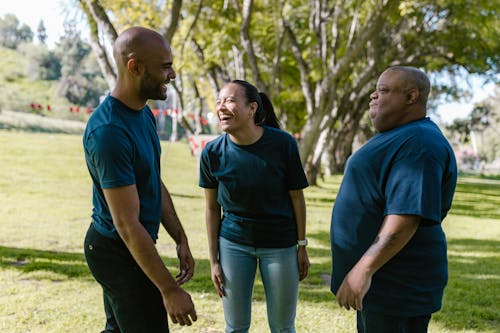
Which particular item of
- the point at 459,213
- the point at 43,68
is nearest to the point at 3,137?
the point at 459,213

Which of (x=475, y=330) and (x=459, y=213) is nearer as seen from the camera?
(x=475, y=330)

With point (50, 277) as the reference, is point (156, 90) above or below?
above

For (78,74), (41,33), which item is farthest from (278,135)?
(41,33)

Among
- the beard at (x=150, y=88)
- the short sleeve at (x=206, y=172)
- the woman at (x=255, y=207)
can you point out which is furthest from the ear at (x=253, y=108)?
the beard at (x=150, y=88)

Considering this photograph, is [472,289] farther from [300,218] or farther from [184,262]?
[184,262]

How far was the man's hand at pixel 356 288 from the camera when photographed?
2328 mm

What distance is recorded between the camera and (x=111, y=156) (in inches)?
84.7

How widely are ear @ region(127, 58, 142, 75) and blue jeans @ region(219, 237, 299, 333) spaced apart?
4.45 ft

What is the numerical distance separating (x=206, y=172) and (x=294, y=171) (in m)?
0.57

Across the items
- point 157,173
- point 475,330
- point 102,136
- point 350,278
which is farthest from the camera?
point 475,330

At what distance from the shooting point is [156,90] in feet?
7.81

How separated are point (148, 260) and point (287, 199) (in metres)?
1.26

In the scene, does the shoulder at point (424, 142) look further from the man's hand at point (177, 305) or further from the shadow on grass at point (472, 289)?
the shadow on grass at point (472, 289)

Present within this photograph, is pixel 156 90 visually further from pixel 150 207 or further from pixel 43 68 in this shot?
pixel 43 68
